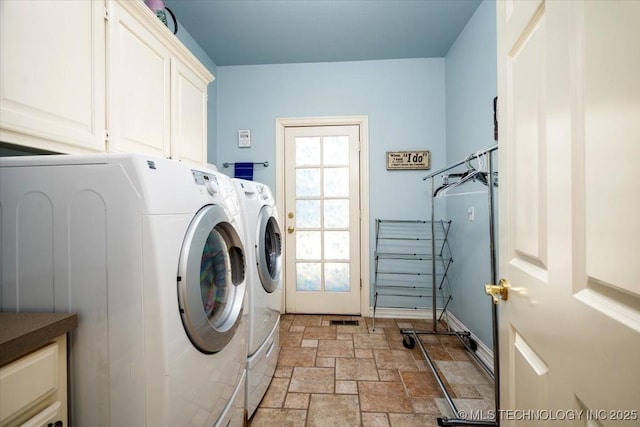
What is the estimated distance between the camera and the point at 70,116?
38.7 inches

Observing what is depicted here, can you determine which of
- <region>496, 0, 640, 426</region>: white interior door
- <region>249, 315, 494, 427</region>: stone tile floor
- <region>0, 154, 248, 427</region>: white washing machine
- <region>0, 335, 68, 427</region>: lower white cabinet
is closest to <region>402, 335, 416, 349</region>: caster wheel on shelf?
<region>249, 315, 494, 427</region>: stone tile floor

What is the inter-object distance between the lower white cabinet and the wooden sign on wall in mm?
2698

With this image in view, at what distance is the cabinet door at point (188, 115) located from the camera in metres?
1.61

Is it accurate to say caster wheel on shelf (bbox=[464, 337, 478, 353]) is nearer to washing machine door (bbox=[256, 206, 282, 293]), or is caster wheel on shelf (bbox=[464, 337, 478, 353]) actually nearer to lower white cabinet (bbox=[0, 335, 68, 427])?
washing machine door (bbox=[256, 206, 282, 293])

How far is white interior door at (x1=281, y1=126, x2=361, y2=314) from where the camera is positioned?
2924 millimetres

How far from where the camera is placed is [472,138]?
2223 mm

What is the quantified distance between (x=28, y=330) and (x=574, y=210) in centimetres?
119

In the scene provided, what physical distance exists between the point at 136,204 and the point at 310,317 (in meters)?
2.44

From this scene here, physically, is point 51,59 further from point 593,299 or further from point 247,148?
point 247,148

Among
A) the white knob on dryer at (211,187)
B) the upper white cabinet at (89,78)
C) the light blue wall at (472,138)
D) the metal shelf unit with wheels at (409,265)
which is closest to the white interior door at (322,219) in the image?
the metal shelf unit with wheels at (409,265)

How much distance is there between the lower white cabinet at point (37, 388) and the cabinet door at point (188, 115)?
45.3 inches

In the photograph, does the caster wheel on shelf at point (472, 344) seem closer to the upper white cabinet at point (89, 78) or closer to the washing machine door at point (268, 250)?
the washing machine door at point (268, 250)

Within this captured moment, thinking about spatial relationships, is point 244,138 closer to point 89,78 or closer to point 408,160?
point 408,160

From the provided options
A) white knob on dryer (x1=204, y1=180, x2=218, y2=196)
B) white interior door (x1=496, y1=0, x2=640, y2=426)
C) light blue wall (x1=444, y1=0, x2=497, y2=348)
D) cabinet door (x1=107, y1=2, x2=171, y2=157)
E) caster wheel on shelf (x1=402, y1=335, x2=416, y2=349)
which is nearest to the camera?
white interior door (x1=496, y1=0, x2=640, y2=426)
